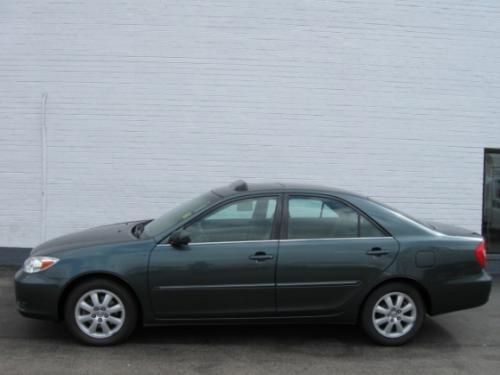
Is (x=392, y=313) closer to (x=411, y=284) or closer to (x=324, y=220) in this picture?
(x=411, y=284)

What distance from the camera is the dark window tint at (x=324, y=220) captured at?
17.5 feet

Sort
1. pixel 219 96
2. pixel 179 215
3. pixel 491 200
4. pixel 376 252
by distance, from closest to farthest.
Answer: pixel 376 252, pixel 179 215, pixel 219 96, pixel 491 200

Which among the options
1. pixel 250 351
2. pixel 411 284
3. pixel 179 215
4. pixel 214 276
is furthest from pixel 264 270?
pixel 411 284

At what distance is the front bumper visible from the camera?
502 centimetres

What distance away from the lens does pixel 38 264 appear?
16.9 ft

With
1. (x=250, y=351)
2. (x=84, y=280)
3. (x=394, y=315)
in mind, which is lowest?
(x=250, y=351)

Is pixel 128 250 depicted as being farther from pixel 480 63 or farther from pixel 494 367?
pixel 480 63

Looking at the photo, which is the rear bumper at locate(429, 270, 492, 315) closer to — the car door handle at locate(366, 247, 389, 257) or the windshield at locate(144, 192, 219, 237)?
the car door handle at locate(366, 247, 389, 257)

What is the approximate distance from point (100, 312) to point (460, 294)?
3.37 metres

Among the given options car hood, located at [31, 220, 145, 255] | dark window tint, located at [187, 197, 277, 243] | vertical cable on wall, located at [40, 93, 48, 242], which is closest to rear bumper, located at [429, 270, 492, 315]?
dark window tint, located at [187, 197, 277, 243]

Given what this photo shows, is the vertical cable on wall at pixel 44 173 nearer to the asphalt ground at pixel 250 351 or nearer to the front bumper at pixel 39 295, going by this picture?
the asphalt ground at pixel 250 351

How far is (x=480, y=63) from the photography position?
912 cm

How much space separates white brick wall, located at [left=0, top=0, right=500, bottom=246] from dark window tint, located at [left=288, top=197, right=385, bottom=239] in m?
3.59

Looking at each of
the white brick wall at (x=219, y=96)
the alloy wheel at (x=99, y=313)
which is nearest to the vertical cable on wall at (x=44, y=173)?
the white brick wall at (x=219, y=96)
